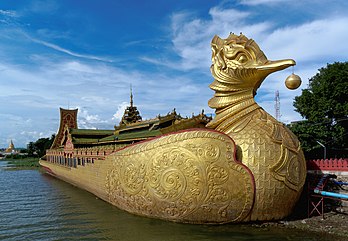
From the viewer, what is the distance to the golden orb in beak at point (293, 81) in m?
9.60

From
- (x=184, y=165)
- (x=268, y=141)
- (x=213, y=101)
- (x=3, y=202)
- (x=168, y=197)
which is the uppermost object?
(x=213, y=101)

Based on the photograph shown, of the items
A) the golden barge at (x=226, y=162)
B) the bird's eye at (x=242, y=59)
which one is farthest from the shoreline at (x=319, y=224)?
the bird's eye at (x=242, y=59)

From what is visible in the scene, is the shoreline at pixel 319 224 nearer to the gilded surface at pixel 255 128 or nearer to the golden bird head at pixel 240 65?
the gilded surface at pixel 255 128

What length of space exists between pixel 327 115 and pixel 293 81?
11.6 m

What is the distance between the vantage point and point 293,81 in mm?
9617

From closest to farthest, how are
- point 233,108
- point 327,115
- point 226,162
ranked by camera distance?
point 226,162
point 233,108
point 327,115

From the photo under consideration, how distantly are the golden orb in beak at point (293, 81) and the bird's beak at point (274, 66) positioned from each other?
0.38 m

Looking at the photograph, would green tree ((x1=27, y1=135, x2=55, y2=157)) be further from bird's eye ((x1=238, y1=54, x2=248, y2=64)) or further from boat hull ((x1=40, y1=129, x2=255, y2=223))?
bird's eye ((x1=238, y1=54, x2=248, y2=64))

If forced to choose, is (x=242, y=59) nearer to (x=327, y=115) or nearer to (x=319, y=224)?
(x=319, y=224)

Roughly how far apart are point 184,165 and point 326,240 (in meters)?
4.55

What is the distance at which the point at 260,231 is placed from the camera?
8961 millimetres

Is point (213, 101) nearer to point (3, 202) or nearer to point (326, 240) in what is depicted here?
point (326, 240)

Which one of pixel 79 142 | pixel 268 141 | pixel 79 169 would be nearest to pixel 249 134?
pixel 268 141

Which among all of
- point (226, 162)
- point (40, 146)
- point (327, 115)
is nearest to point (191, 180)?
point (226, 162)
